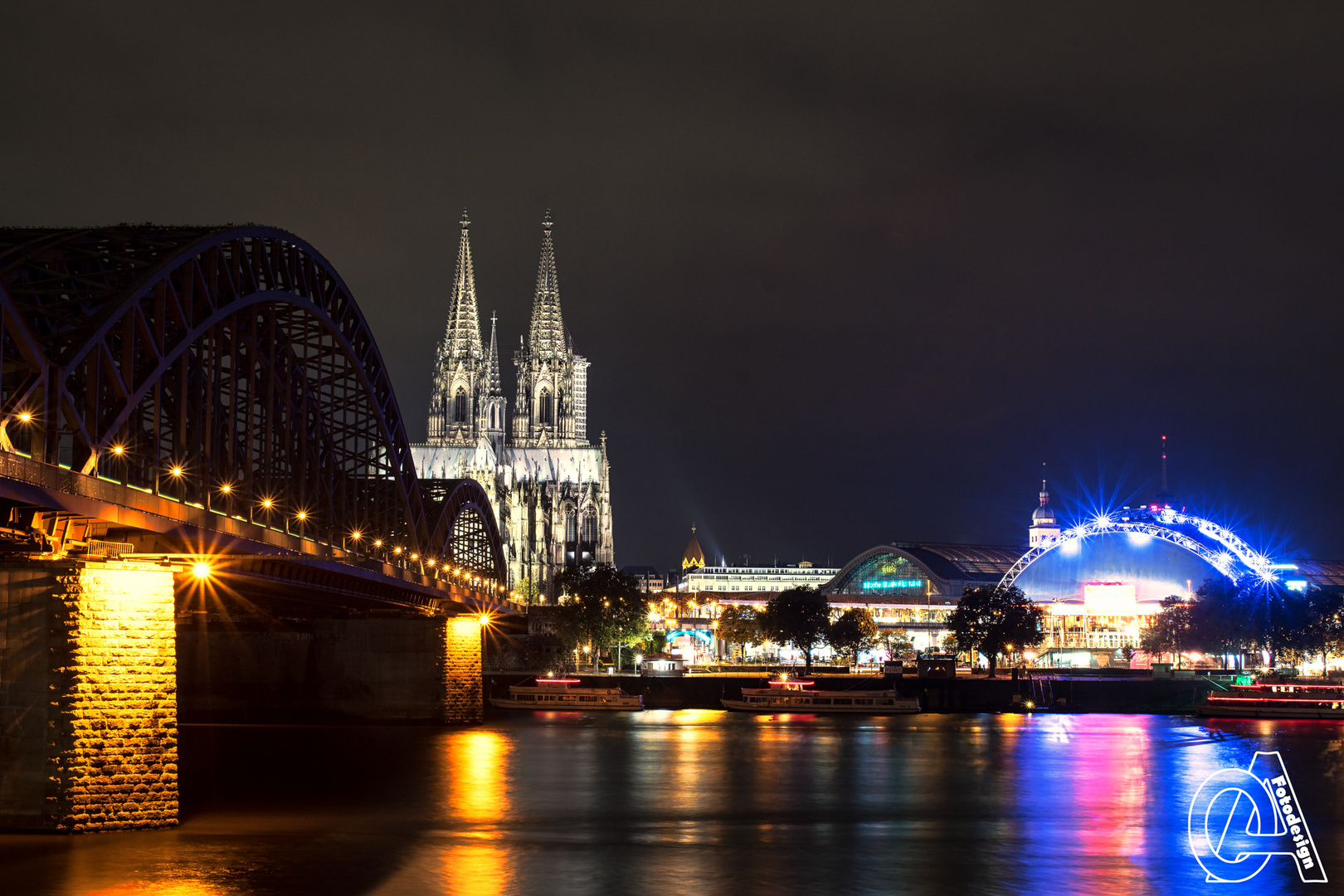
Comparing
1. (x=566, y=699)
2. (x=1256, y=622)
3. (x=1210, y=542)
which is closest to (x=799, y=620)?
(x=1256, y=622)

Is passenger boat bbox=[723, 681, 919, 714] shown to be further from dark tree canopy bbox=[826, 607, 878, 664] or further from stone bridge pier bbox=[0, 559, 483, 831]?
stone bridge pier bbox=[0, 559, 483, 831]

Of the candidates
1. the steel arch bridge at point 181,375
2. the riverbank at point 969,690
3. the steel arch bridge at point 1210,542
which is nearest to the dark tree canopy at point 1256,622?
the steel arch bridge at point 1210,542

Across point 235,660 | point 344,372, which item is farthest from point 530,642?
point 344,372

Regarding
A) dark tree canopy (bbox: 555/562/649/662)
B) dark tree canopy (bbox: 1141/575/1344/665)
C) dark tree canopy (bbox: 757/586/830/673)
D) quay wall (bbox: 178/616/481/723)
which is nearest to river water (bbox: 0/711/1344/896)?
quay wall (bbox: 178/616/481/723)

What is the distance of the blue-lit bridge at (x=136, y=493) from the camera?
39.9m

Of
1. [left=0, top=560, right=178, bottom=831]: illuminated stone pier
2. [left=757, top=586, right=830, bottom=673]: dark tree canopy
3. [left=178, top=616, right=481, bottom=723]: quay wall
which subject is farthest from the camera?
[left=757, top=586, right=830, bottom=673]: dark tree canopy

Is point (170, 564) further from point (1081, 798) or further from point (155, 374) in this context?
point (1081, 798)

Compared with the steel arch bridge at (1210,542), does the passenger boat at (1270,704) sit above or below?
below

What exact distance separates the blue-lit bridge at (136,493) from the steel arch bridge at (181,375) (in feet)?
0.40

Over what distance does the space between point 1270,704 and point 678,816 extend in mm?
78146

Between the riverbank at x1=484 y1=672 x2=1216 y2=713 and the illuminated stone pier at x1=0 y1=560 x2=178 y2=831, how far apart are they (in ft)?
318

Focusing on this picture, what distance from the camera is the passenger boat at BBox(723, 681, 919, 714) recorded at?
127m

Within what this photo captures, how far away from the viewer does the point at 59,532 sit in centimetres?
3938

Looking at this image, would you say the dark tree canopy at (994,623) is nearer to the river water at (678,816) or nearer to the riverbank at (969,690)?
the riverbank at (969,690)
